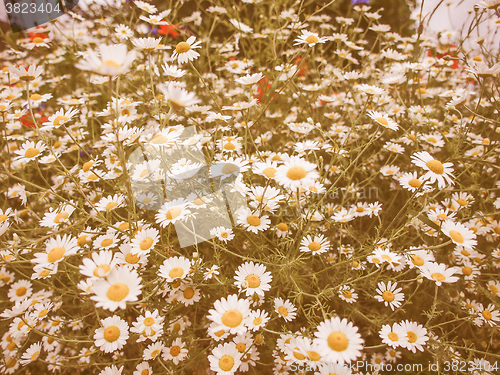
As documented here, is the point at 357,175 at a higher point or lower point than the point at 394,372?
higher

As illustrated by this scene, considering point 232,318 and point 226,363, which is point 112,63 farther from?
point 226,363

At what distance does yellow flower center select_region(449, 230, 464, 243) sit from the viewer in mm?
1284

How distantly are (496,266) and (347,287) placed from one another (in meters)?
0.88

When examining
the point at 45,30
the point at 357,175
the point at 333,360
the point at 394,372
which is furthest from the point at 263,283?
the point at 45,30

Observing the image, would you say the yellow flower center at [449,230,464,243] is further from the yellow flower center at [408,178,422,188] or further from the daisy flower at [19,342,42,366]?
the daisy flower at [19,342,42,366]

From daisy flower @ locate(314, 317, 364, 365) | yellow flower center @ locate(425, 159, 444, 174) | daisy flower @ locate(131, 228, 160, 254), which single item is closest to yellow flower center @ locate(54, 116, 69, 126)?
daisy flower @ locate(131, 228, 160, 254)

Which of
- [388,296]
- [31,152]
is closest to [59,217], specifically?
[31,152]

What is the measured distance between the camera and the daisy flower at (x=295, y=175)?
44.8 inches

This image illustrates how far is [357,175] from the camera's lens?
228 cm

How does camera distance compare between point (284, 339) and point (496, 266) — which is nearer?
point (284, 339)

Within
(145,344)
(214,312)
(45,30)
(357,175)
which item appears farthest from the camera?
(45,30)

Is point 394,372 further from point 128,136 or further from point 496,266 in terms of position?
point 128,136

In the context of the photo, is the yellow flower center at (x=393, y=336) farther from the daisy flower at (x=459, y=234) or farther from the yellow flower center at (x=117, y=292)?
the yellow flower center at (x=117, y=292)

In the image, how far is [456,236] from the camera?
4.25 ft
